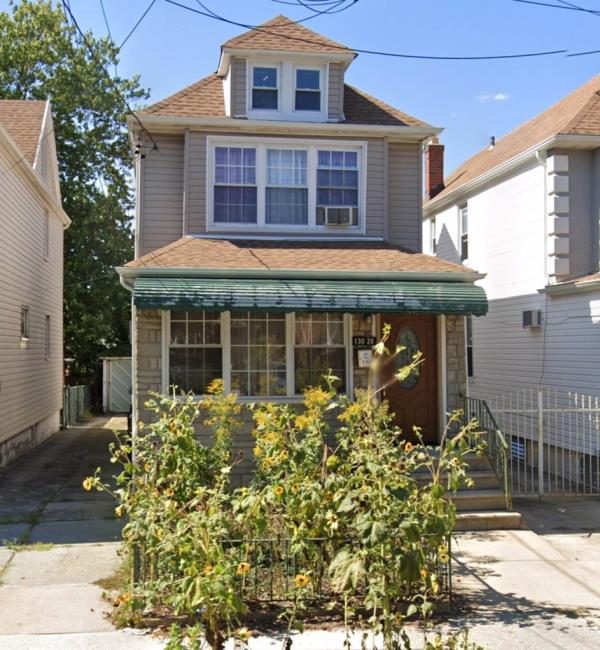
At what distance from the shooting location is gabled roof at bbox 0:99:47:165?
17.8 meters

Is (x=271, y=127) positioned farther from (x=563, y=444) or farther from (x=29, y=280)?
(x=29, y=280)

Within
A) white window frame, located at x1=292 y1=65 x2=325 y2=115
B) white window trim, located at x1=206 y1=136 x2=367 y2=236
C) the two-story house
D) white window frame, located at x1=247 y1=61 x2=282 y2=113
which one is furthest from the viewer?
white window frame, located at x1=292 y1=65 x2=325 y2=115

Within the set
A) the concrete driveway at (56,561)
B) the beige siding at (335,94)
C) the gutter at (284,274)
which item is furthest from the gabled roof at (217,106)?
the concrete driveway at (56,561)

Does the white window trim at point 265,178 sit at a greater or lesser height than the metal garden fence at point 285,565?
greater

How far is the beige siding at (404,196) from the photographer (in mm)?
13492

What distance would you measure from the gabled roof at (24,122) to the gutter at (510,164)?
10494mm

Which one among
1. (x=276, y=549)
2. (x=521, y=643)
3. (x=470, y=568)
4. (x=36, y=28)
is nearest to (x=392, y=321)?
(x=470, y=568)

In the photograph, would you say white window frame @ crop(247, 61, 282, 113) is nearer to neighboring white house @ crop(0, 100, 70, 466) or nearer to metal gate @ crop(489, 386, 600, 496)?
neighboring white house @ crop(0, 100, 70, 466)

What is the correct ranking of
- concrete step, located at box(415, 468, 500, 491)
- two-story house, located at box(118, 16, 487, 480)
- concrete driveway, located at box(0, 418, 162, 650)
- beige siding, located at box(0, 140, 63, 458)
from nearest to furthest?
concrete driveway, located at box(0, 418, 162, 650)
concrete step, located at box(415, 468, 500, 491)
two-story house, located at box(118, 16, 487, 480)
beige siding, located at box(0, 140, 63, 458)

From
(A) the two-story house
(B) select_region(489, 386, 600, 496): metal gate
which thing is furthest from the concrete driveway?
(B) select_region(489, 386, 600, 496): metal gate

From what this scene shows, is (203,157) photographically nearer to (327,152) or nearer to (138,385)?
(327,152)

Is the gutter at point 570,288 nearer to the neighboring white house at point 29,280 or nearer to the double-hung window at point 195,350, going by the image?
the double-hung window at point 195,350

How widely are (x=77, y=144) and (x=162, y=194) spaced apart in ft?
56.8

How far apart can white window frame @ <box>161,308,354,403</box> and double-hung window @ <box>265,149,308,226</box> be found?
2299 mm
